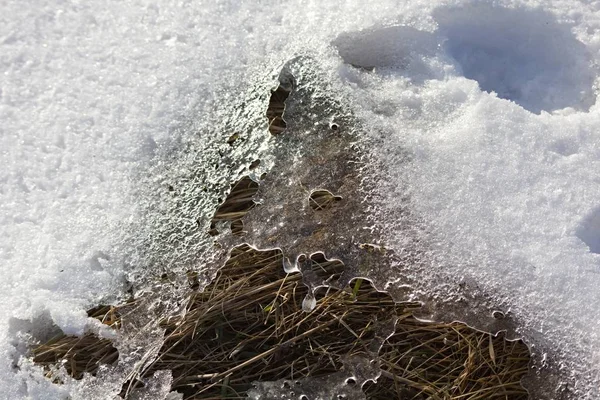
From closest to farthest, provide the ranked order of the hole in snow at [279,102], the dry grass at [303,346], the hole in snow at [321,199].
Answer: the dry grass at [303,346] → the hole in snow at [321,199] → the hole in snow at [279,102]

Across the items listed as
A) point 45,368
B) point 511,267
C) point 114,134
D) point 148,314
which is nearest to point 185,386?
point 148,314

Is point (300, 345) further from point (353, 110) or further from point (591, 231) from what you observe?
point (591, 231)

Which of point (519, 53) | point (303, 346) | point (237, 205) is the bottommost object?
point (303, 346)

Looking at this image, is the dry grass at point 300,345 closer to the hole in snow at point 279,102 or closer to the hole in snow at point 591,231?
the hole in snow at point 591,231

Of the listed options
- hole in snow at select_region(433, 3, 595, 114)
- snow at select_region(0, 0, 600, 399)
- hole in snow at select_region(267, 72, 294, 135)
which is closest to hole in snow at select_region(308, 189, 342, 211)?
snow at select_region(0, 0, 600, 399)

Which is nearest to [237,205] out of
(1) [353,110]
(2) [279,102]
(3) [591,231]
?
(2) [279,102]

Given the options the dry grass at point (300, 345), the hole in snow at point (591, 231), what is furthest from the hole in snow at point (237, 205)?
the hole in snow at point (591, 231)
